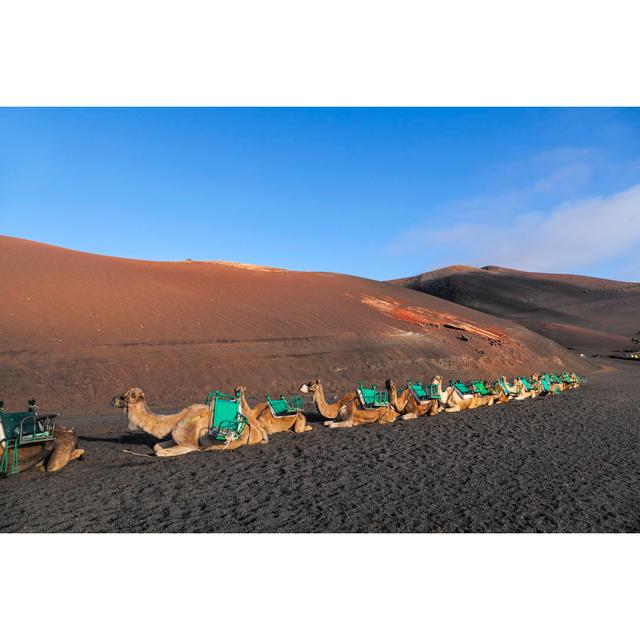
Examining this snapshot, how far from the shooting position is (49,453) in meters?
8.88

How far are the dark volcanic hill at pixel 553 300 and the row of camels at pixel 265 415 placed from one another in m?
66.0

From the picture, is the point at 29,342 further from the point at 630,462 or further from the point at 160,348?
the point at 630,462

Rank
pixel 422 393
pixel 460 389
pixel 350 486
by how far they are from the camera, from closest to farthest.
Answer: pixel 350 486, pixel 422 393, pixel 460 389

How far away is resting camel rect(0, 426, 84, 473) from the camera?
28.0ft

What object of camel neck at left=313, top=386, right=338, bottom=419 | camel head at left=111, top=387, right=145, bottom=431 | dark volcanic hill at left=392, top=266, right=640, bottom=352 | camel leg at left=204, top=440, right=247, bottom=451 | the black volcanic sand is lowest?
the black volcanic sand

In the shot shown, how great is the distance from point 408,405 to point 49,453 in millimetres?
10838

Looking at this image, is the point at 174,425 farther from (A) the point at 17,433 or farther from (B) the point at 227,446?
(A) the point at 17,433

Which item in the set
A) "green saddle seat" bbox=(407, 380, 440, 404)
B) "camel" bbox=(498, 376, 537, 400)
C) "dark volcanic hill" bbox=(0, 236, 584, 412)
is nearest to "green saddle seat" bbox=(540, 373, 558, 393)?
"camel" bbox=(498, 376, 537, 400)

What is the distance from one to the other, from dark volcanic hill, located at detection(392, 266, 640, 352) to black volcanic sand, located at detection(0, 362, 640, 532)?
71.6 metres

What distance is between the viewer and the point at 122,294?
3136 centimetres

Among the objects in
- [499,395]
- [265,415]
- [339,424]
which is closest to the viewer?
[265,415]

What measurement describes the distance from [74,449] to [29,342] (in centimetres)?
1469

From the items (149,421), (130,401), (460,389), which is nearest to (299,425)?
(149,421)

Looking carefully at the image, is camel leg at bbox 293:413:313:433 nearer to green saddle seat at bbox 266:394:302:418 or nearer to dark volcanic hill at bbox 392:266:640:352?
green saddle seat at bbox 266:394:302:418
